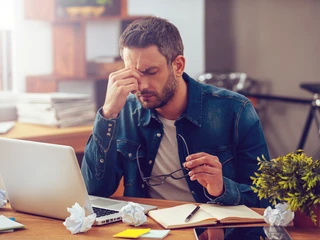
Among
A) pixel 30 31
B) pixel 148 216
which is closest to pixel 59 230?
pixel 148 216

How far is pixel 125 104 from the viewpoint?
7.61 ft

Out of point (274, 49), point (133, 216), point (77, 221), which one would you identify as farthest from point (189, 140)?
point (274, 49)

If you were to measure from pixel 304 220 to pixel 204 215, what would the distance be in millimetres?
266

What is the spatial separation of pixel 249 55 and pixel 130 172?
3.93 m

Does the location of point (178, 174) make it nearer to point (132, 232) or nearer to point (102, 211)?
point (102, 211)

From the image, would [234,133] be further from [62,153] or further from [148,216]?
[62,153]

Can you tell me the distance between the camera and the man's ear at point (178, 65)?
2.21 meters

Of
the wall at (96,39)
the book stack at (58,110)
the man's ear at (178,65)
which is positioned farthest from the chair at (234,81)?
the man's ear at (178,65)

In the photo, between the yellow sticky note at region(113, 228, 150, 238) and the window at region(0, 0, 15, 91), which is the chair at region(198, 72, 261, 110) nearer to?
the window at region(0, 0, 15, 91)

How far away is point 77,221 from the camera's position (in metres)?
1.60

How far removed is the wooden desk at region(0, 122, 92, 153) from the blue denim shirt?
0.88 meters

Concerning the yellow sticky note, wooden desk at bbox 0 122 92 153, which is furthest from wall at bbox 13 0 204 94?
the yellow sticky note

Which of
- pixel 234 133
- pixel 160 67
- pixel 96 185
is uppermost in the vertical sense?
pixel 160 67

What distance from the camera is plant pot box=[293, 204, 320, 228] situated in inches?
64.9
